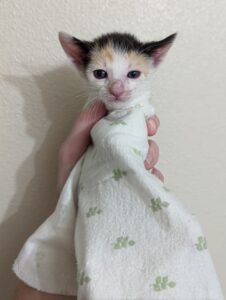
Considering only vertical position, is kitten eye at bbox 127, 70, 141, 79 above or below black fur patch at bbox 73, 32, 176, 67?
below

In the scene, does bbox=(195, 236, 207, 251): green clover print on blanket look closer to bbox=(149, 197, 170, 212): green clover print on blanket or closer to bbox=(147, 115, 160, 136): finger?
bbox=(149, 197, 170, 212): green clover print on blanket

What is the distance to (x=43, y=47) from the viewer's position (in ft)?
2.76

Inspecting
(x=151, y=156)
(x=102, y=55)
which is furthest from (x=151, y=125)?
(x=102, y=55)

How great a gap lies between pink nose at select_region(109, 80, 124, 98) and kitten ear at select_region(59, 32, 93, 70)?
0.11 meters

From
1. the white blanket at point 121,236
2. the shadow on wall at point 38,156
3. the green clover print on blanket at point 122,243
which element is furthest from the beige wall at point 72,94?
the green clover print on blanket at point 122,243

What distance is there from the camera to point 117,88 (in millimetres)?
708

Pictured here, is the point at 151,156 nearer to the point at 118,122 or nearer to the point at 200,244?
the point at 118,122

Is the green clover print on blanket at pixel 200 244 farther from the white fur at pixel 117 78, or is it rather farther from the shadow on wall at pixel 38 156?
the shadow on wall at pixel 38 156

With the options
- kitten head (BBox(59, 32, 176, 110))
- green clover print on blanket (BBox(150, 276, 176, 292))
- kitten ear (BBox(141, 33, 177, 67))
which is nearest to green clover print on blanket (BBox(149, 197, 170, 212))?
green clover print on blanket (BBox(150, 276, 176, 292))

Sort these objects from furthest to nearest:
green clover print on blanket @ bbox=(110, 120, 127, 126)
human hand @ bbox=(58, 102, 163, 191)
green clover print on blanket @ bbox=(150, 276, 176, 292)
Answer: human hand @ bbox=(58, 102, 163, 191) < green clover print on blanket @ bbox=(110, 120, 127, 126) < green clover print on blanket @ bbox=(150, 276, 176, 292)

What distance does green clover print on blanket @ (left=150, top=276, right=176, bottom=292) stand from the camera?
22.2 inches

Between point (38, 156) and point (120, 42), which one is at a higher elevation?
point (120, 42)

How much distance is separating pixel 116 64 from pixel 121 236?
35 cm

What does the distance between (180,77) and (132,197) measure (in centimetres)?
43
